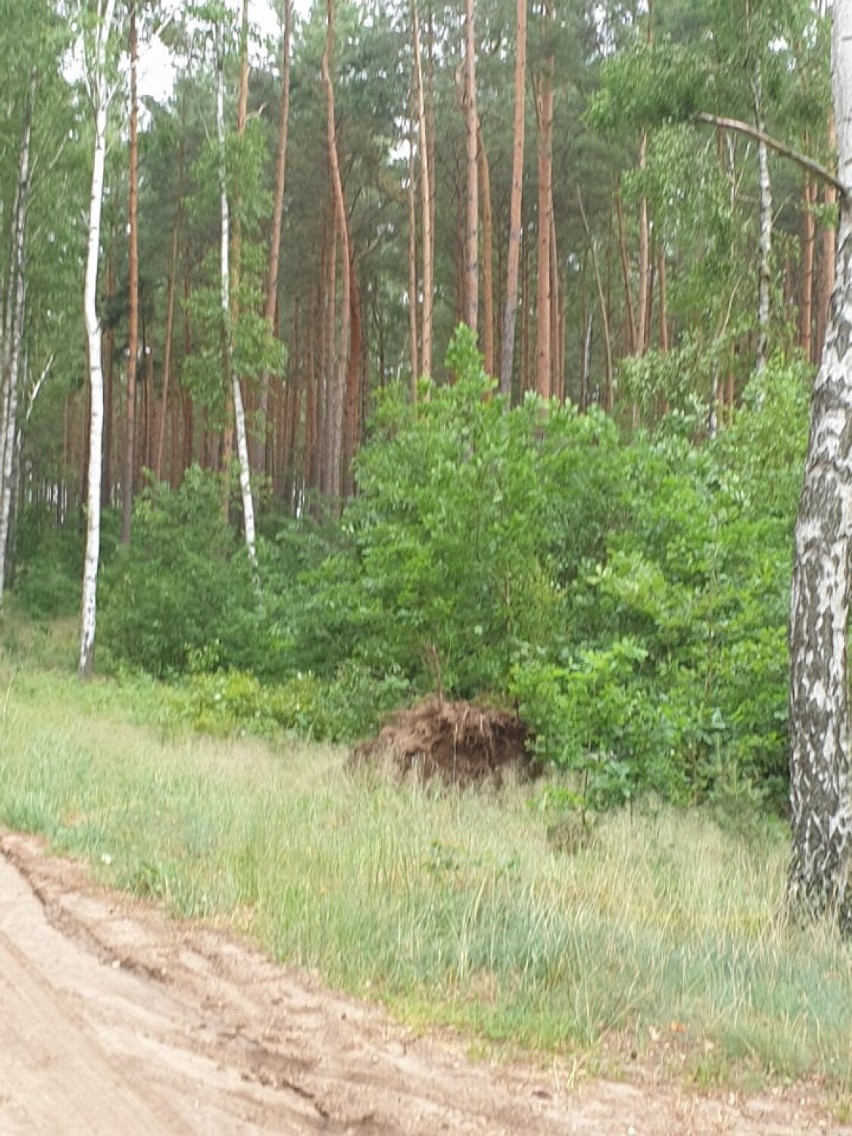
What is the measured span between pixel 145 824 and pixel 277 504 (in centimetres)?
3309

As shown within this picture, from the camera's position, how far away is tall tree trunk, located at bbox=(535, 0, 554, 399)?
2014cm

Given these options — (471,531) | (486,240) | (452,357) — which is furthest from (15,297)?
(471,531)

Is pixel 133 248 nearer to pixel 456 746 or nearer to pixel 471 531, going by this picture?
pixel 471 531

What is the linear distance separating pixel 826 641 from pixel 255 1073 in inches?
168

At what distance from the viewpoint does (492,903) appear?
618 cm

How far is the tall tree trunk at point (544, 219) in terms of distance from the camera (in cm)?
2014

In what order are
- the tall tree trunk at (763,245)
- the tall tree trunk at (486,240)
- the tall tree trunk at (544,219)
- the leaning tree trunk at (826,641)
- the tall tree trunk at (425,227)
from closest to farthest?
the leaning tree trunk at (826,641) → the tall tree trunk at (763,245) → the tall tree trunk at (544,219) → the tall tree trunk at (425,227) → the tall tree trunk at (486,240)

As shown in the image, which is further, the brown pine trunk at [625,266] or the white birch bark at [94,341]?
the brown pine trunk at [625,266]

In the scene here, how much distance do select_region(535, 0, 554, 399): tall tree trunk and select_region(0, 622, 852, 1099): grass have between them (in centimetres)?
1147

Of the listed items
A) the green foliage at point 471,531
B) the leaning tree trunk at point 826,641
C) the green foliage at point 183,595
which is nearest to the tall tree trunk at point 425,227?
the green foliage at point 183,595

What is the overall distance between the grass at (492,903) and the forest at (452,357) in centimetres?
198

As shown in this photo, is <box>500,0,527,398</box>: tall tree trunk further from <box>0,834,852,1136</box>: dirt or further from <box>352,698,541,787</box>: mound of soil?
<box>0,834,852,1136</box>: dirt

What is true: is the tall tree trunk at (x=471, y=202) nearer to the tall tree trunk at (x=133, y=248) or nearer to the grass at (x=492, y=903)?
the tall tree trunk at (x=133, y=248)

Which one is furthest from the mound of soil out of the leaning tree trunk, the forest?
the leaning tree trunk
